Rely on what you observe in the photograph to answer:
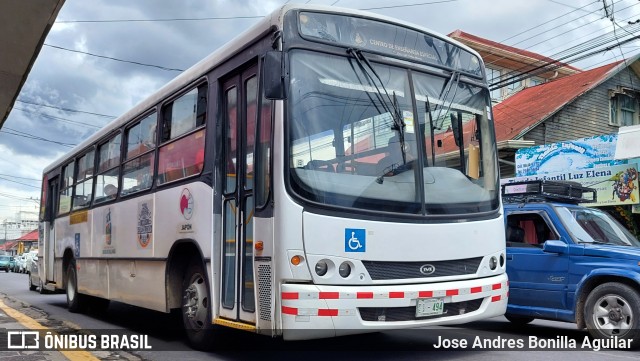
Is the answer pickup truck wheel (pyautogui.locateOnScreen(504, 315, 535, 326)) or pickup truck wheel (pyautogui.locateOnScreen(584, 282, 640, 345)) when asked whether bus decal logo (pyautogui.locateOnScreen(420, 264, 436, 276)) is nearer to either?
pickup truck wheel (pyautogui.locateOnScreen(584, 282, 640, 345))

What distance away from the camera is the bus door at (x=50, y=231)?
43.8 feet

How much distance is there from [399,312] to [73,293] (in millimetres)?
8402

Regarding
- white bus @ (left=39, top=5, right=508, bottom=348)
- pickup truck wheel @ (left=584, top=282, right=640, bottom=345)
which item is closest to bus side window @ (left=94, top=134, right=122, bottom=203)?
white bus @ (left=39, top=5, right=508, bottom=348)

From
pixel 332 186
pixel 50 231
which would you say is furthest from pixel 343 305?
pixel 50 231

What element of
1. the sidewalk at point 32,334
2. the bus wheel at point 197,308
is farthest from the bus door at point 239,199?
the sidewalk at point 32,334

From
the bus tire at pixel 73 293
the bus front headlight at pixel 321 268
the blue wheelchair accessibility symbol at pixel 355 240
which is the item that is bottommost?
the bus tire at pixel 73 293

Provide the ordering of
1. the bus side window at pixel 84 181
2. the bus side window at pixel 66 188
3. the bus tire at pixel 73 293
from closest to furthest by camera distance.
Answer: the bus side window at pixel 84 181 < the bus tire at pixel 73 293 < the bus side window at pixel 66 188

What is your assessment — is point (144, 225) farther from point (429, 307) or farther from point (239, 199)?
point (429, 307)

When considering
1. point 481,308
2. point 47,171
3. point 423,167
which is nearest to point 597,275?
point 481,308

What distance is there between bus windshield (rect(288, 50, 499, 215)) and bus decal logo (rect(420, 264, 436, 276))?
1.56 feet

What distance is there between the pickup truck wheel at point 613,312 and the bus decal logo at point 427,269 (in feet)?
9.13

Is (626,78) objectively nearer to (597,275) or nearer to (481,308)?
(597,275)

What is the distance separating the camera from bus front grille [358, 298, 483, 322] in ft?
16.4

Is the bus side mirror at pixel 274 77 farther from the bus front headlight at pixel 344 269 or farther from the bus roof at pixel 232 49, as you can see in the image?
the bus front headlight at pixel 344 269
